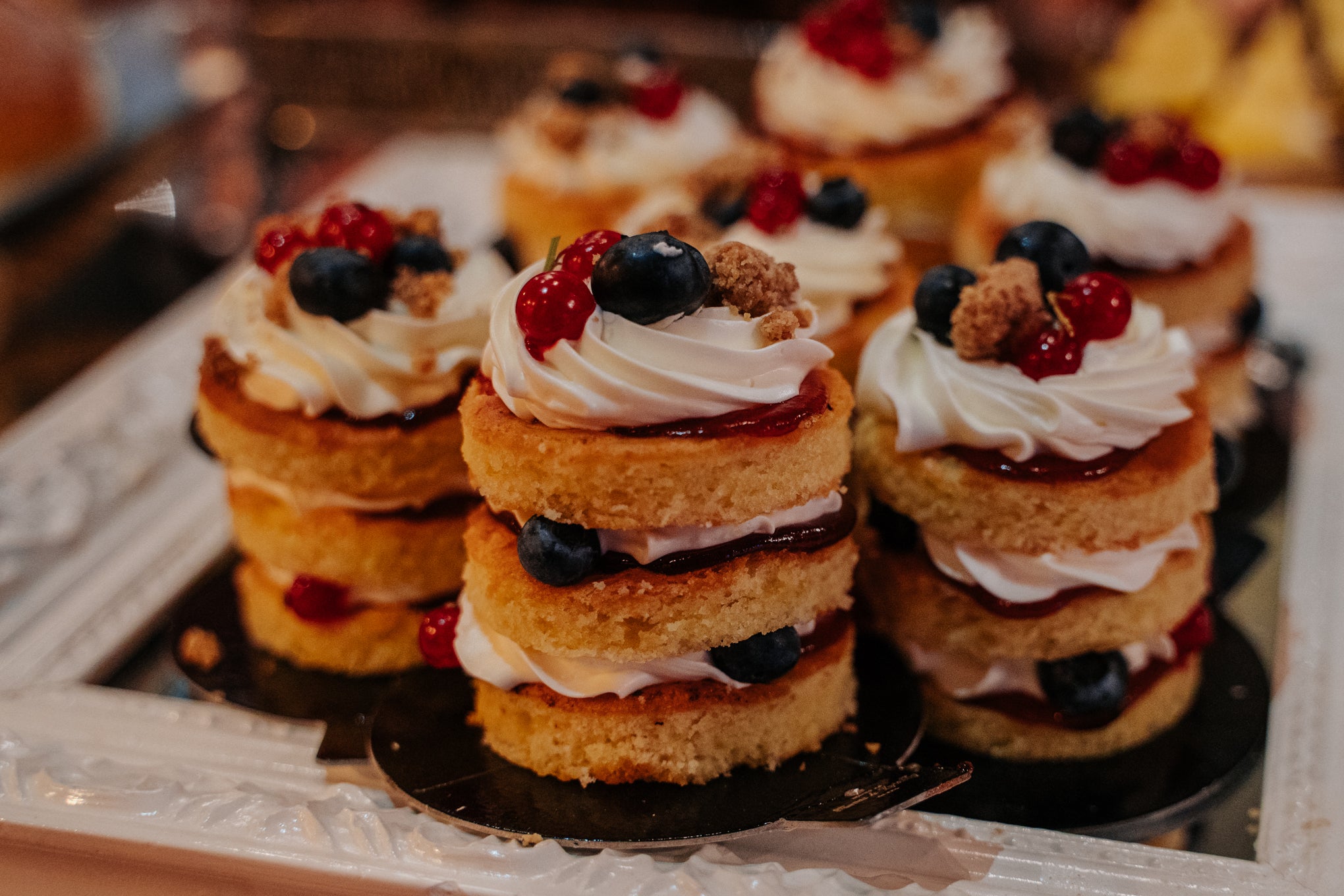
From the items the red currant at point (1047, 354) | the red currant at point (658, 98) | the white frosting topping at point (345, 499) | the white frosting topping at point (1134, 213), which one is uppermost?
the red currant at point (1047, 354)

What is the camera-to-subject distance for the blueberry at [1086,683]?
96.7 inches

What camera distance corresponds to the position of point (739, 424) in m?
2.06

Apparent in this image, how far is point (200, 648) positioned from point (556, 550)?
134 cm

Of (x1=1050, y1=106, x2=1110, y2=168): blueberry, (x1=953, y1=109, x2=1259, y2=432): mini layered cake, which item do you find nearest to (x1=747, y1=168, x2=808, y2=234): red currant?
(x1=953, y1=109, x2=1259, y2=432): mini layered cake

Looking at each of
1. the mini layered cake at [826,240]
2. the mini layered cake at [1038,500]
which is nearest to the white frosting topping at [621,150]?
the mini layered cake at [826,240]

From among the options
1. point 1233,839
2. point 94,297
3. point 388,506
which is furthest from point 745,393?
point 94,297

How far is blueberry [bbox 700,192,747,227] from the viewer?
3.28 m

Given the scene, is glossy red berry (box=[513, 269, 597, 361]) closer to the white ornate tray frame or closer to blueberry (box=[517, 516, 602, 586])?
blueberry (box=[517, 516, 602, 586])

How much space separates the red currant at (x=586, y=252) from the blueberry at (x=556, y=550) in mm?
464

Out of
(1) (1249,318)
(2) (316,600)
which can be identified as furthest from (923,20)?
(2) (316,600)

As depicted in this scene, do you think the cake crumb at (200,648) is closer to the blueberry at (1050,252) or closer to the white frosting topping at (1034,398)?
the white frosting topping at (1034,398)

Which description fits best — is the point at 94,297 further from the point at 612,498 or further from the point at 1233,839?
the point at 1233,839

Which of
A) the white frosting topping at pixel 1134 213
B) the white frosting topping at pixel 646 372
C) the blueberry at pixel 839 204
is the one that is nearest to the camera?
the white frosting topping at pixel 646 372

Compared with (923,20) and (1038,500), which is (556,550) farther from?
(923,20)
